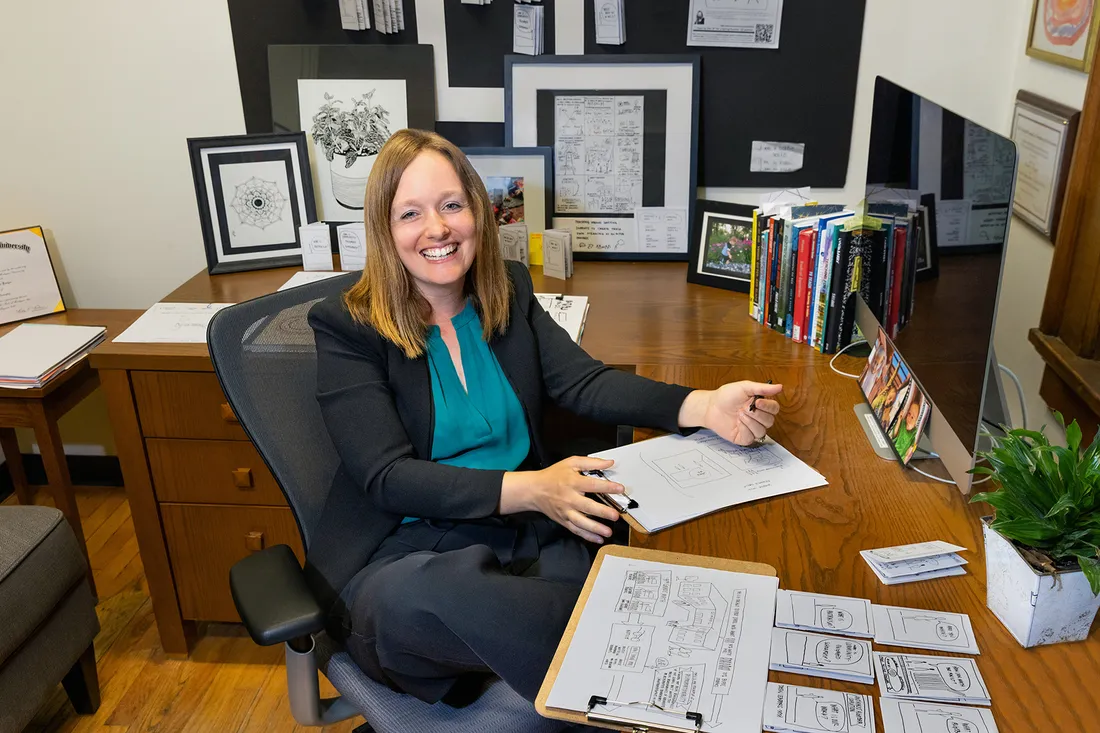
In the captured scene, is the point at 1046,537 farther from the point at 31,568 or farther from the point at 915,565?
the point at 31,568

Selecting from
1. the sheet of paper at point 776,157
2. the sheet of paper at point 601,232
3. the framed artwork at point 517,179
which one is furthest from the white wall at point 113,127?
the sheet of paper at point 776,157

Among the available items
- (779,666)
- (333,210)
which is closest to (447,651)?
(779,666)

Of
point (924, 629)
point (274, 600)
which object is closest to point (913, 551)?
point (924, 629)

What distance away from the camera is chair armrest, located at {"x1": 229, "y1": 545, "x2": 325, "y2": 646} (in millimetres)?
1161

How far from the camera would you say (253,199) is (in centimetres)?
225

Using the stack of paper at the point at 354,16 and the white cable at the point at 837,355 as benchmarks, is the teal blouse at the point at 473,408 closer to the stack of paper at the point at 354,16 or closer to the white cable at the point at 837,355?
the white cable at the point at 837,355

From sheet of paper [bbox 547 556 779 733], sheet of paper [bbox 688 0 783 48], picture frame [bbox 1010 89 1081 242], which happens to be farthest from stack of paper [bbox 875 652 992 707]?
sheet of paper [bbox 688 0 783 48]

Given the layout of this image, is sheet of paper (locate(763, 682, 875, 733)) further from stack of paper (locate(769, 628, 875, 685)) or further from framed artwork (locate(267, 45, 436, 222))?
framed artwork (locate(267, 45, 436, 222))

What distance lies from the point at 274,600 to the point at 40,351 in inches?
50.8

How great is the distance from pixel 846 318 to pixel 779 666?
0.97 m

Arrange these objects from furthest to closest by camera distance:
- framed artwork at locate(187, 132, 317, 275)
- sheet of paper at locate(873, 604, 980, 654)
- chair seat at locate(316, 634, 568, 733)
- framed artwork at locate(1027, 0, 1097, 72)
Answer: framed artwork at locate(187, 132, 317, 275) < framed artwork at locate(1027, 0, 1097, 72) < chair seat at locate(316, 634, 568, 733) < sheet of paper at locate(873, 604, 980, 654)

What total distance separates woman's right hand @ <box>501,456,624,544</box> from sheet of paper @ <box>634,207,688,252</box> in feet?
3.45

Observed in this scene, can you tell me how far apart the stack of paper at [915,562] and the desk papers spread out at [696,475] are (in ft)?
0.63

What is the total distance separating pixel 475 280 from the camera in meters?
1.58
